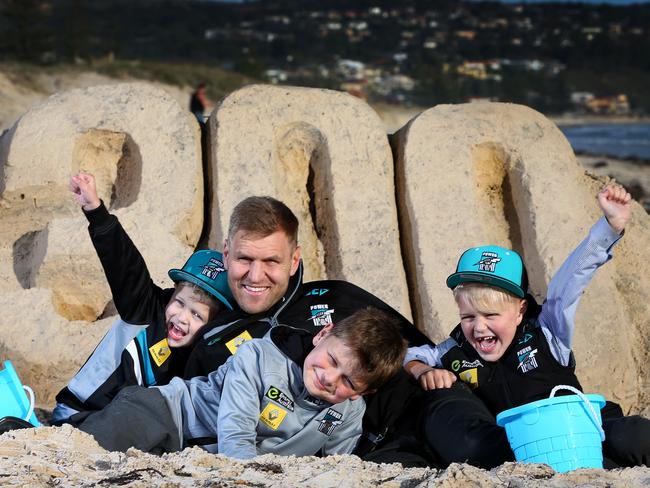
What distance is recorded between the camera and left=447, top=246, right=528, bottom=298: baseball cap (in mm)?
4363

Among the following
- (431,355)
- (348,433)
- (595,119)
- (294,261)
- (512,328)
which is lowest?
(348,433)

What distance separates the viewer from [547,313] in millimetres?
4453

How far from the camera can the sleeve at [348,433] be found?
164 inches

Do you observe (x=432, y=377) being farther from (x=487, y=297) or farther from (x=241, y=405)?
(x=241, y=405)

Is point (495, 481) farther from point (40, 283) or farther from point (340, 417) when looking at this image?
point (40, 283)

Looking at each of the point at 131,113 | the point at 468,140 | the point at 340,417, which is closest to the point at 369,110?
the point at 468,140

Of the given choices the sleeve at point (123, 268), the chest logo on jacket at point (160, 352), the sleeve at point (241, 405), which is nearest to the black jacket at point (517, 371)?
the sleeve at point (241, 405)

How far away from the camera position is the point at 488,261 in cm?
444

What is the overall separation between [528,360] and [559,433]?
64cm

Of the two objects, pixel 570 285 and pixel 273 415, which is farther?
pixel 570 285

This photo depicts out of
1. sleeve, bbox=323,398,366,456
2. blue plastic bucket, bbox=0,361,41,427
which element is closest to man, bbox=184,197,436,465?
sleeve, bbox=323,398,366,456

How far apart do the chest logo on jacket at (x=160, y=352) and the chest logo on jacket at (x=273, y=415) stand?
0.73 meters

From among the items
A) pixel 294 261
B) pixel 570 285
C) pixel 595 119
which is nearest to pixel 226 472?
pixel 294 261

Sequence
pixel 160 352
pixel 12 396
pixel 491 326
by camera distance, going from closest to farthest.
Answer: pixel 12 396
pixel 491 326
pixel 160 352
